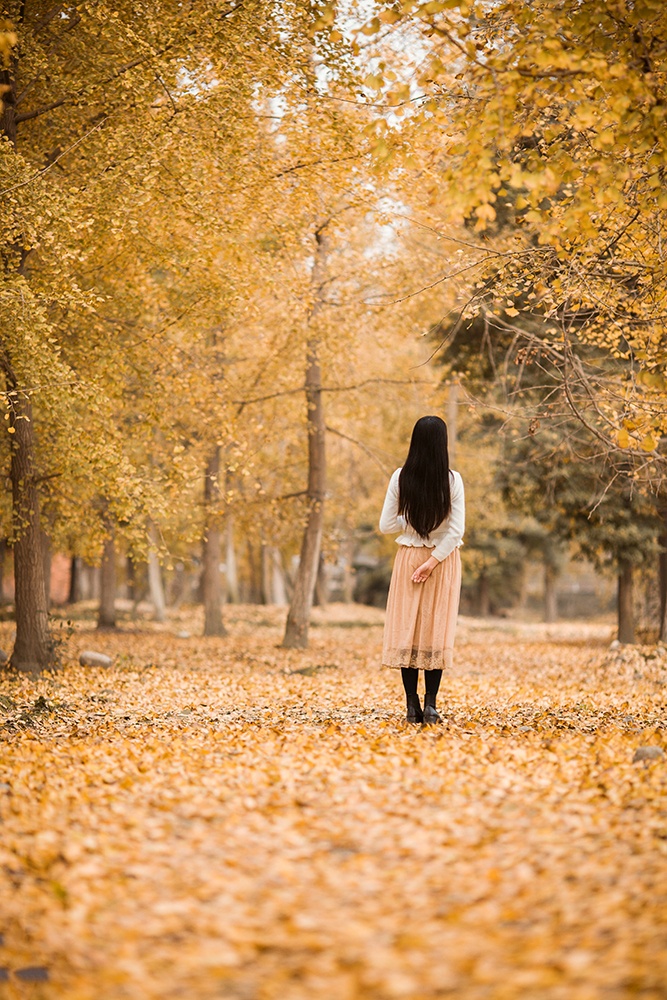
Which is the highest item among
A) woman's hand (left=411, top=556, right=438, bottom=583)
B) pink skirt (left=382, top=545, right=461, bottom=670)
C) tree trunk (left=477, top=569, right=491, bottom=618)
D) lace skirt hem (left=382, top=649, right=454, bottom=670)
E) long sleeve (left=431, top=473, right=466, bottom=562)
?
long sleeve (left=431, top=473, right=466, bottom=562)

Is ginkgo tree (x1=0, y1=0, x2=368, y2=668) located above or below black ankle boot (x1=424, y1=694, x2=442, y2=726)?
above

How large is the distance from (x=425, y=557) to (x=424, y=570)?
0.17 m

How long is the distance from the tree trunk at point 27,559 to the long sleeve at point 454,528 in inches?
240

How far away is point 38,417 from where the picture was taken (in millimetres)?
11039

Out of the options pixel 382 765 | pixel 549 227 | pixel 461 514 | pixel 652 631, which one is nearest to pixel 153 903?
pixel 382 765

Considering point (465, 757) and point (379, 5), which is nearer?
point (465, 757)

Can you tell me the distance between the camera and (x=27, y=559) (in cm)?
1119

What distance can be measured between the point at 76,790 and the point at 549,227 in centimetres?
463

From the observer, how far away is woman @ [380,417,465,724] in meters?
6.73

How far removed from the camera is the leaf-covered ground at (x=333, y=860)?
2.94m

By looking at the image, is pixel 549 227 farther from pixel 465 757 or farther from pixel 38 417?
pixel 38 417

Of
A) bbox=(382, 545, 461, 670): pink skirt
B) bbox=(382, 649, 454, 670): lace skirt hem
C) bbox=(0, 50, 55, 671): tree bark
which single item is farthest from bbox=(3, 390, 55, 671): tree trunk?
bbox=(382, 649, 454, 670): lace skirt hem

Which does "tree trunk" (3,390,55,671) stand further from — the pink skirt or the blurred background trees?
the pink skirt

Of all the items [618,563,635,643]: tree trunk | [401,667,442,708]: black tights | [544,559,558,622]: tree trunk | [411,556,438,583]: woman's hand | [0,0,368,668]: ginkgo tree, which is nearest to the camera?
[411,556,438,583]: woman's hand
